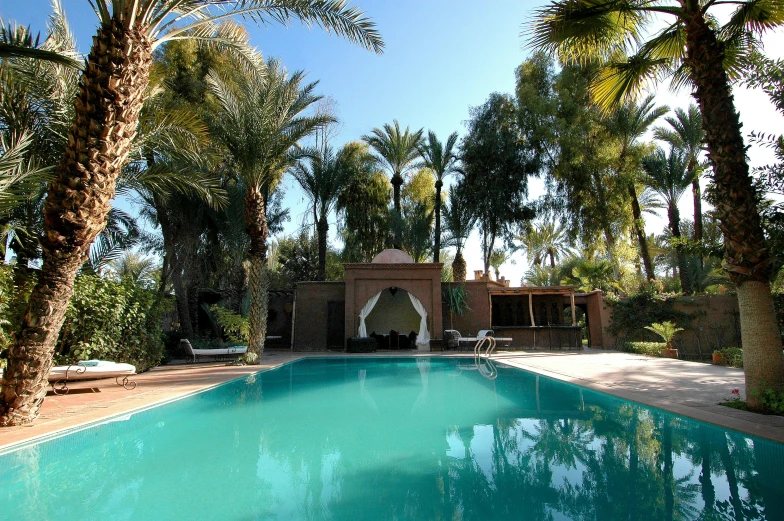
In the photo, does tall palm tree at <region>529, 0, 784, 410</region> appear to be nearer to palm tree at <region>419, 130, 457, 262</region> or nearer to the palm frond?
the palm frond

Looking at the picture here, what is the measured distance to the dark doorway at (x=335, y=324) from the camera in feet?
66.9

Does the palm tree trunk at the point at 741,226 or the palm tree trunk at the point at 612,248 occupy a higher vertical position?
the palm tree trunk at the point at 612,248

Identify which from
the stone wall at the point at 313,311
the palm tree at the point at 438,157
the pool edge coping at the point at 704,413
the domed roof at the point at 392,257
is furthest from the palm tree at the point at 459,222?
the pool edge coping at the point at 704,413

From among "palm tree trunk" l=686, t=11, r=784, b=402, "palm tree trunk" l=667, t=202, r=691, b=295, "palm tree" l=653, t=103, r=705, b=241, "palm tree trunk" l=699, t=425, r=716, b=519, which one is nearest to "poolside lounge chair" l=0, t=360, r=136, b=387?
"palm tree trunk" l=699, t=425, r=716, b=519

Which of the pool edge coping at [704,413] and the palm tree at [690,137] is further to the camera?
the palm tree at [690,137]

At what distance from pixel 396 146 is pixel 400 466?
2328 cm

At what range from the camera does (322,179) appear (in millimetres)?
23203

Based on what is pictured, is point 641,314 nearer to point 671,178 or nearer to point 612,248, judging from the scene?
point 612,248

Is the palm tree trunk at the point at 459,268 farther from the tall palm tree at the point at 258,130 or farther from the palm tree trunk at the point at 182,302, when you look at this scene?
the palm tree trunk at the point at 182,302

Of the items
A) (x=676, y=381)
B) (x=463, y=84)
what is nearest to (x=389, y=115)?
(x=463, y=84)

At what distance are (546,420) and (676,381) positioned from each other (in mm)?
4047

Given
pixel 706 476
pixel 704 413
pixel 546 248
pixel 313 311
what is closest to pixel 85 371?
pixel 706 476

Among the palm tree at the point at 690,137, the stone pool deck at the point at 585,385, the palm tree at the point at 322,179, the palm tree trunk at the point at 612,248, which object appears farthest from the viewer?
the palm tree trunk at the point at 612,248

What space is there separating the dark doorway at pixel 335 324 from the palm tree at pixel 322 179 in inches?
138
